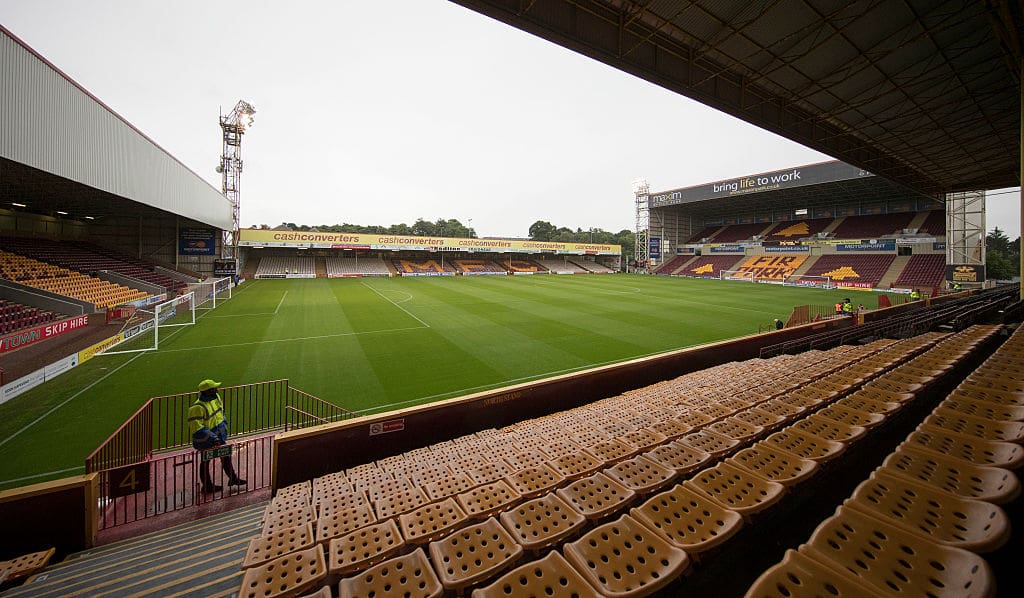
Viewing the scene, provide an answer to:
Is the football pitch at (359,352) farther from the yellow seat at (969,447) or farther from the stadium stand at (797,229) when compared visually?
the stadium stand at (797,229)

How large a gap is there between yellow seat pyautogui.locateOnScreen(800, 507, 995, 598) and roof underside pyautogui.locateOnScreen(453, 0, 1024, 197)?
30.8ft

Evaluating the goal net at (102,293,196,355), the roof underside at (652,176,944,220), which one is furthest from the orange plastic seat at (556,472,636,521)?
the roof underside at (652,176,944,220)

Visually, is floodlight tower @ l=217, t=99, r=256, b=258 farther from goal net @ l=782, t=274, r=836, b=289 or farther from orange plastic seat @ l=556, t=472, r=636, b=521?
goal net @ l=782, t=274, r=836, b=289

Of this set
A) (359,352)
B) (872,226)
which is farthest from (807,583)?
(872,226)

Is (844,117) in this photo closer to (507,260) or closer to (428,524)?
(428,524)

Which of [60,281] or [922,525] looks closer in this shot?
[922,525]

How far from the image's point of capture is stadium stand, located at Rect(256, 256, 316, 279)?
45.2 metres

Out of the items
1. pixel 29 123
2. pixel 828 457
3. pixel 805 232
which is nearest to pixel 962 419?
pixel 828 457

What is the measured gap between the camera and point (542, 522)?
2420mm

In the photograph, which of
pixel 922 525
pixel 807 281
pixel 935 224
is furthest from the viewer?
pixel 807 281

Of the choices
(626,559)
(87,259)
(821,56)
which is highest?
(821,56)

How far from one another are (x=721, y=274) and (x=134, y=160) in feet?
182

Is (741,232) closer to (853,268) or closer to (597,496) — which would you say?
(853,268)

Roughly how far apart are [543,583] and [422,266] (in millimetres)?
55358
